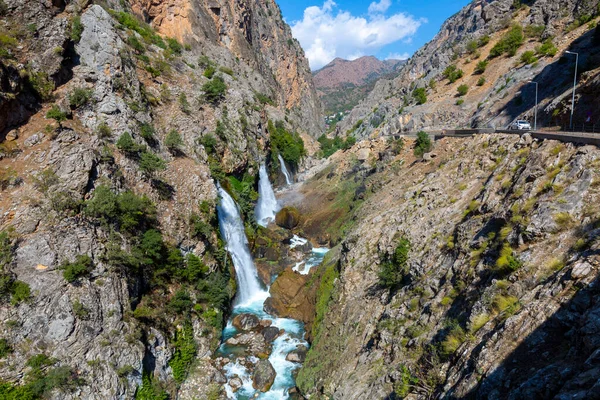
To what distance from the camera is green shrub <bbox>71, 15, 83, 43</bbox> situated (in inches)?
1094

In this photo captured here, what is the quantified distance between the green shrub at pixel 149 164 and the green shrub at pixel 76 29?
11.8m

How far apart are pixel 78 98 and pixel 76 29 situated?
306 inches

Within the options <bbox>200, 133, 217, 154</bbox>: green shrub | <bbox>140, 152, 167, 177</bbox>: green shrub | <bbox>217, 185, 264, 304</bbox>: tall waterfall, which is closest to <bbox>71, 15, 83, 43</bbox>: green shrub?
<bbox>140, 152, 167, 177</bbox>: green shrub

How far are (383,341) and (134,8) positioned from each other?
6012 centimetres

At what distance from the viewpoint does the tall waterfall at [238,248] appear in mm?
30703

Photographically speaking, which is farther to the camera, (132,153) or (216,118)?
(216,118)

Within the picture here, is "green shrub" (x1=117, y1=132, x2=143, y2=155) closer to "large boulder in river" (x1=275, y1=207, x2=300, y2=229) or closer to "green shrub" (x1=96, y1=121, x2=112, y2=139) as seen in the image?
"green shrub" (x1=96, y1=121, x2=112, y2=139)

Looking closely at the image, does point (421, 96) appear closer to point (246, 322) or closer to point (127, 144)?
point (246, 322)

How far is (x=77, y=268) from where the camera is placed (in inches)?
720

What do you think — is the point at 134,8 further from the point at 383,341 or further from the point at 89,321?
the point at 383,341

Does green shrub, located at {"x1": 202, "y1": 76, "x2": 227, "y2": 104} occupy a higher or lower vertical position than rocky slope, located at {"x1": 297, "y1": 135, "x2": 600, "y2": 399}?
higher

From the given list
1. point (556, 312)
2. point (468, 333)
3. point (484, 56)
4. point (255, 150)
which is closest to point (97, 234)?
point (468, 333)

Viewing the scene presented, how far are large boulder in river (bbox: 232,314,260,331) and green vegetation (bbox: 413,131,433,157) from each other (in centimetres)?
2423

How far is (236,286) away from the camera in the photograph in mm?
29688
